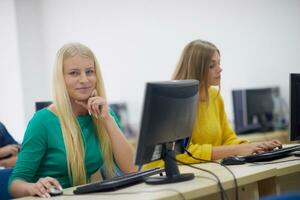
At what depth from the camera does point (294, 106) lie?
2318mm

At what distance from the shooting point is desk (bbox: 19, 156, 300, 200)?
1605mm

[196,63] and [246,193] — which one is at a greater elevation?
[196,63]

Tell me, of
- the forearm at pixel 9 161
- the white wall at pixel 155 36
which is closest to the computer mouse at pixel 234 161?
the forearm at pixel 9 161

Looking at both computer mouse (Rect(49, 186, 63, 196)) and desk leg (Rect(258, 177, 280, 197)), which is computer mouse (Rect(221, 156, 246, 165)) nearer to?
desk leg (Rect(258, 177, 280, 197))

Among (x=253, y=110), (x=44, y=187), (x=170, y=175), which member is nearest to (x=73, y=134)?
(x=44, y=187)

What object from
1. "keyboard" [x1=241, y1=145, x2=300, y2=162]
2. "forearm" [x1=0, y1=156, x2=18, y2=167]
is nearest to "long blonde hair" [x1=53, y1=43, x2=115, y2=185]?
"keyboard" [x1=241, y1=145, x2=300, y2=162]

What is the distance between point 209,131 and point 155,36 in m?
3.55

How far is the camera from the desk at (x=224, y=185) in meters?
1.61

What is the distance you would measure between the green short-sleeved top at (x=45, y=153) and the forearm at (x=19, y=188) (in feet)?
0.12

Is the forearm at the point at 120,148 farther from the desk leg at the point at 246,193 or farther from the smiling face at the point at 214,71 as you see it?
the smiling face at the point at 214,71

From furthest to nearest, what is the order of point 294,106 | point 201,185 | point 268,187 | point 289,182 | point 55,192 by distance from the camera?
1. point 294,106
2. point 289,182
3. point 268,187
4. point 55,192
5. point 201,185

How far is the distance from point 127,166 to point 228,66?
11.2 ft

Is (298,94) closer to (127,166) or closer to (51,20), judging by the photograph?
(127,166)

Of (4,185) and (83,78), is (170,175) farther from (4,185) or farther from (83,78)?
(4,185)
